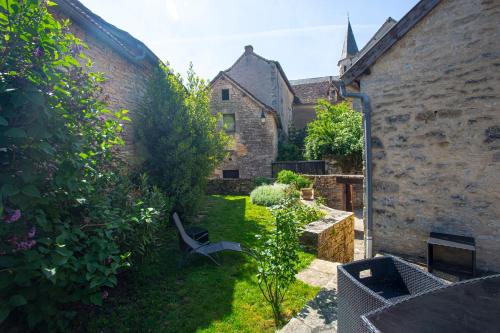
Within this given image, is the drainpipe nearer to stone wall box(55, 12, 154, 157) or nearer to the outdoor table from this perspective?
the outdoor table

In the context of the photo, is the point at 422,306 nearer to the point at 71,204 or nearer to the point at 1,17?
the point at 71,204

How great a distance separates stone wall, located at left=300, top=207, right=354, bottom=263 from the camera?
5770 mm

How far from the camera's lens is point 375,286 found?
257 centimetres

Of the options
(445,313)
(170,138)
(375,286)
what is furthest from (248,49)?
(445,313)

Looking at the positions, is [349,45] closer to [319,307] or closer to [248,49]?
[248,49]

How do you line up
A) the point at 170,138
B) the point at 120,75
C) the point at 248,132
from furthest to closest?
the point at 248,132
the point at 170,138
the point at 120,75

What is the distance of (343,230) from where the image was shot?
7371 millimetres

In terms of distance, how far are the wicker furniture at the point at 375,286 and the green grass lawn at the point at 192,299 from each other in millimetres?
1296

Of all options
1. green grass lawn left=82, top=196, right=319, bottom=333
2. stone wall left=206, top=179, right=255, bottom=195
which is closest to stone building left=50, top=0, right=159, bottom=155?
green grass lawn left=82, top=196, right=319, bottom=333

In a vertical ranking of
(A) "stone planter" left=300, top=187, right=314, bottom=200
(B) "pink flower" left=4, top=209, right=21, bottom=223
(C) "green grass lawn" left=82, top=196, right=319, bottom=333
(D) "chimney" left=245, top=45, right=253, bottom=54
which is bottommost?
(C) "green grass lawn" left=82, top=196, right=319, bottom=333

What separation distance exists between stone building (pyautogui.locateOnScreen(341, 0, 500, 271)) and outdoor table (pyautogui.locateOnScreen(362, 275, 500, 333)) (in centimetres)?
255

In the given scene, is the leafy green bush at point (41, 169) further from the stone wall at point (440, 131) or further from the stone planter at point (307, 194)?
the stone planter at point (307, 194)

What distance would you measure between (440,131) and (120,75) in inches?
283

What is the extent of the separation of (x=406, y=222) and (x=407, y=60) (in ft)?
8.82
